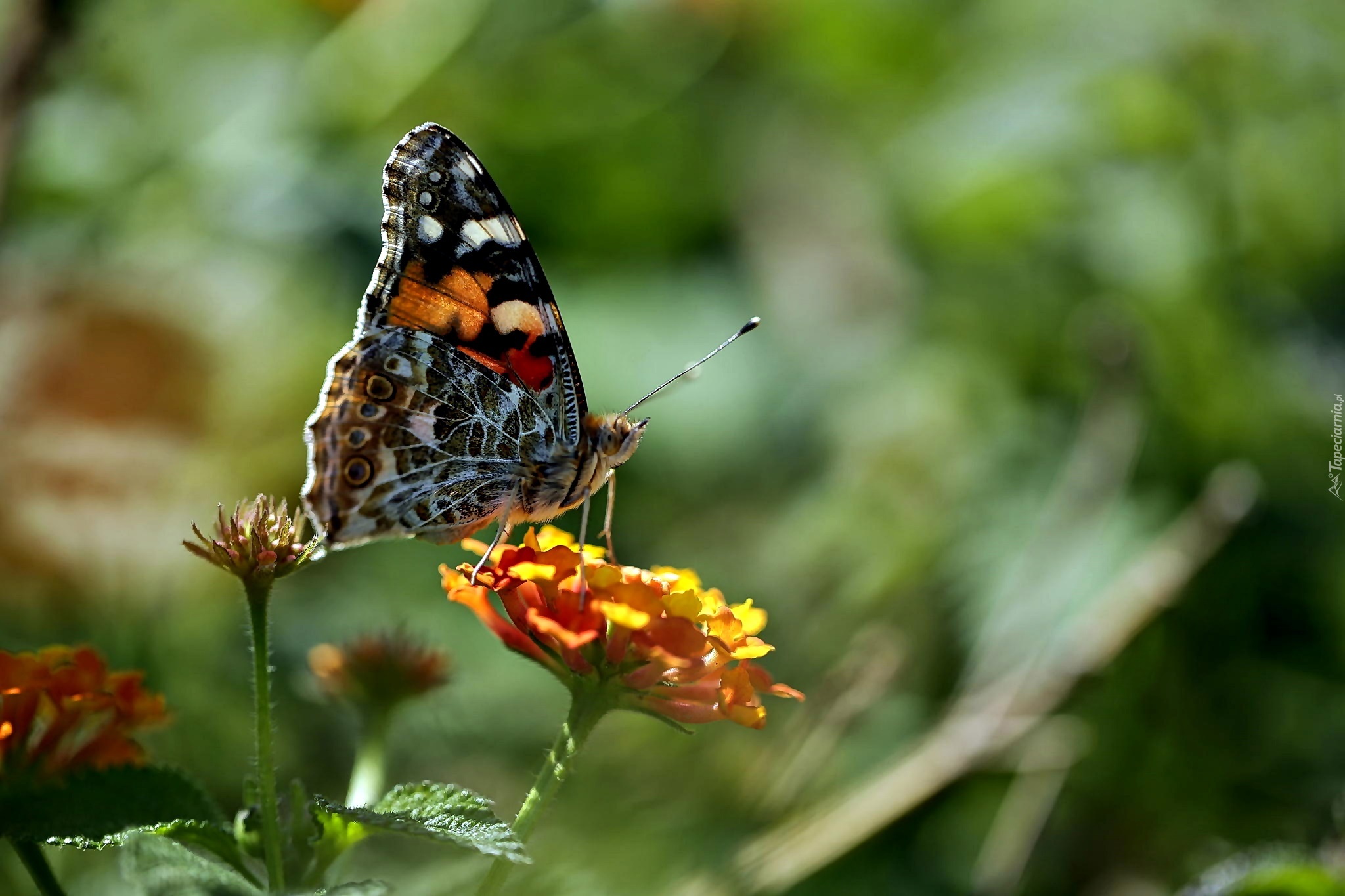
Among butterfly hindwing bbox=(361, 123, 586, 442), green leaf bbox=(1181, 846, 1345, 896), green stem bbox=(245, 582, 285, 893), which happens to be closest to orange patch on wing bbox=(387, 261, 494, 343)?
butterfly hindwing bbox=(361, 123, 586, 442)

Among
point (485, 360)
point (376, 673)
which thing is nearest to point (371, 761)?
point (376, 673)

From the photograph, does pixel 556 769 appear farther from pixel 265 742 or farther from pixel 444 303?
pixel 444 303

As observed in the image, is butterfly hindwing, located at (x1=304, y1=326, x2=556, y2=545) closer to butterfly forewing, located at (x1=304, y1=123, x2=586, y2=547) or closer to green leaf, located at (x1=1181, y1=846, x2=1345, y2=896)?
butterfly forewing, located at (x1=304, y1=123, x2=586, y2=547)

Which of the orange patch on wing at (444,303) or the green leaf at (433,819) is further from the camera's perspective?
the orange patch on wing at (444,303)

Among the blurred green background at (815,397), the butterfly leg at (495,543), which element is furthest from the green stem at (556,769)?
the blurred green background at (815,397)

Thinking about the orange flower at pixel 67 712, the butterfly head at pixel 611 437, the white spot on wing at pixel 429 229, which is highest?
the white spot on wing at pixel 429 229

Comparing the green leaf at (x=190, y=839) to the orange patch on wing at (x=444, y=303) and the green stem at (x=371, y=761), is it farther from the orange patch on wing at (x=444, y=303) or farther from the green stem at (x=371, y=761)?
the orange patch on wing at (x=444, y=303)
